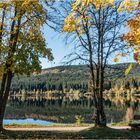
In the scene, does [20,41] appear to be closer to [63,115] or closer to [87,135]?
[87,135]

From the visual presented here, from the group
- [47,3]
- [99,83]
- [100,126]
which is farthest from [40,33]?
[100,126]

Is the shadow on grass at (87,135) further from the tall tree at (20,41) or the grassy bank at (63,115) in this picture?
the grassy bank at (63,115)

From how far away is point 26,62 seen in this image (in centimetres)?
2734

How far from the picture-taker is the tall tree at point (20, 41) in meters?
27.4

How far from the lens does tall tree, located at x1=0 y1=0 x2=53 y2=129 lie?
27.4m

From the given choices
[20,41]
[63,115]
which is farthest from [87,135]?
[63,115]

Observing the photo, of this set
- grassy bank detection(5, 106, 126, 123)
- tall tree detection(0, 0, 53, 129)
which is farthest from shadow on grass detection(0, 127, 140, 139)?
grassy bank detection(5, 106, 126, 123)

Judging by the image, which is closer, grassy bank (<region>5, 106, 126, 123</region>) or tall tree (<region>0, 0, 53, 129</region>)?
tall tree (<region>0, 0, 53, 129</region>)

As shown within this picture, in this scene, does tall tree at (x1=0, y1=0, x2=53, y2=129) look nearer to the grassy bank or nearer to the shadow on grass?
the shadow on grass

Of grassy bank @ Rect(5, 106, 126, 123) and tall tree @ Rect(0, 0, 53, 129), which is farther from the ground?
tall tree @ Rect(0, 0, 53, 129)

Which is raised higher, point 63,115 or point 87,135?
point 63,115

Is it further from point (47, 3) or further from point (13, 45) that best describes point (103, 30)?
point (13, 45)

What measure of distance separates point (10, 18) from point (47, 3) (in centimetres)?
289

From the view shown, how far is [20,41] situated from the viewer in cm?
2828
